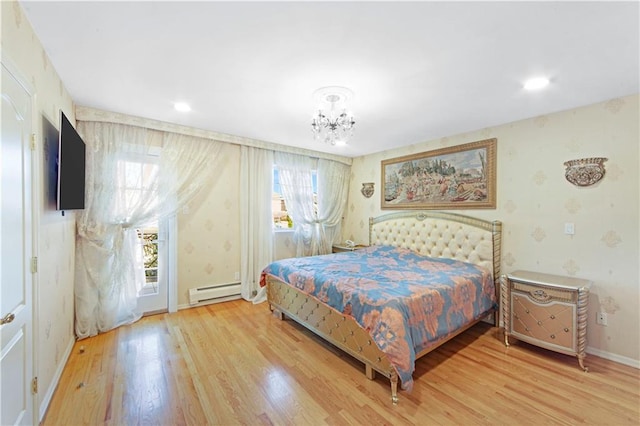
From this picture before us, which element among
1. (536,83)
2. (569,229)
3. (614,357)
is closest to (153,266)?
(536,83)

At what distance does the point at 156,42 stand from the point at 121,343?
2.78 m

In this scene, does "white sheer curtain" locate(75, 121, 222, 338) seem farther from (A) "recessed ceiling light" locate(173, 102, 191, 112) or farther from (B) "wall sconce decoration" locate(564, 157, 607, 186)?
(B) "wall sconce decoration" locate(564, 157, 607, 186)

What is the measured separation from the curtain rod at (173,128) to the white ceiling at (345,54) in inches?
5.2

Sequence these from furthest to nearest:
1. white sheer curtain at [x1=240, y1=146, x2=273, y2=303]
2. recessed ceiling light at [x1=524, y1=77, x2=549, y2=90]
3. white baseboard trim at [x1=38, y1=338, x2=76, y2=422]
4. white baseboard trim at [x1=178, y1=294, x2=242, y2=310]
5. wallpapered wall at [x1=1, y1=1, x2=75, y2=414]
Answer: white sheer curtain at [x1=240, y1=146, x2=273, y2=303] → white baseboard trim at [x1=178, y1=294, x2=242, y2=310] → recessed ceiling light at [x1=524, y1=77, x2=549, y2=90] → white baseboard trim at [x1=38, y1=338, x2=76, y2=422] → wallpapered wall at [x1=1, y1=1, x2=75, y2=414]

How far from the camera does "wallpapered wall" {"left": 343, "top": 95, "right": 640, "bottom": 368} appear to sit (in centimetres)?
245

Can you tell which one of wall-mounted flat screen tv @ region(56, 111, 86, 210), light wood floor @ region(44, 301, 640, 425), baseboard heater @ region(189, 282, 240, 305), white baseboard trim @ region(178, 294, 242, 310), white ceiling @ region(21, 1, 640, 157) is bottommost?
light wood floor @ region(44, 301, 640, 425)

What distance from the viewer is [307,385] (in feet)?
6.92

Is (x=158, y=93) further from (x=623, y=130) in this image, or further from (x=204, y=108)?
(x=623, y=130)

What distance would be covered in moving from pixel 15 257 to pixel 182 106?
1.98m

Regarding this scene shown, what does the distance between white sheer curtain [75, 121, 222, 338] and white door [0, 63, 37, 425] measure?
1.56 metres

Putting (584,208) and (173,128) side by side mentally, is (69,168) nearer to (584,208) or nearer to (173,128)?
(173,128)

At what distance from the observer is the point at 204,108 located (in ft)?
9.43

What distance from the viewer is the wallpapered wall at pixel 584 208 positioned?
2447mm

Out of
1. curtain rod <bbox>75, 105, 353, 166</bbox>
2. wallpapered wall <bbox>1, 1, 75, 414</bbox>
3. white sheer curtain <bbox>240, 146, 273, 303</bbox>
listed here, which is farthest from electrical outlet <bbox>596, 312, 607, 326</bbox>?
wallpapered wall <bbox>1, 1, 75, 414</bbox>
